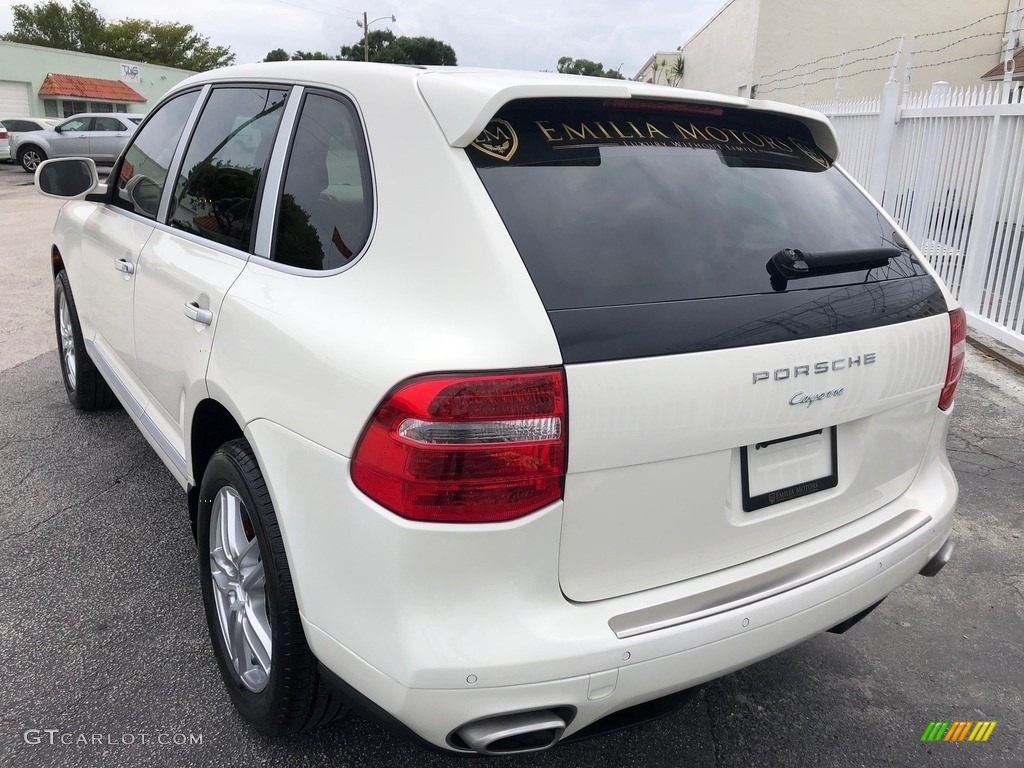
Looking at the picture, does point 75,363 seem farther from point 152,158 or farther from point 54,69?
point 54,69

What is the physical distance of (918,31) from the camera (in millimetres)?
26141

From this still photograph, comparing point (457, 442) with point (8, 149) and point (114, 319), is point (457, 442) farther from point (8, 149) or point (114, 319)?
point (8, 149)

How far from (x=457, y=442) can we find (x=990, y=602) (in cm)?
259

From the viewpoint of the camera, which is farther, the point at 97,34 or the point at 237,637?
the point at 97,34

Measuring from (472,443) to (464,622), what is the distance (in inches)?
14.1

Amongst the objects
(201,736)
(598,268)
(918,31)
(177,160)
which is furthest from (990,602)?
(918,31)

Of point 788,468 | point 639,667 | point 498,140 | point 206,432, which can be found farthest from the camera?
point 206,432

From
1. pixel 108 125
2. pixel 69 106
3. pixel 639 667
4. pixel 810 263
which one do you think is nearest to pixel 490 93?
pixel 810 263

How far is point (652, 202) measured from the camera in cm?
196

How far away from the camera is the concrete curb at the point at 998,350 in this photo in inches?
237

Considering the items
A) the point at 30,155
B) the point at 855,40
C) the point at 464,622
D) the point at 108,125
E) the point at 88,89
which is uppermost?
the point at 855,40

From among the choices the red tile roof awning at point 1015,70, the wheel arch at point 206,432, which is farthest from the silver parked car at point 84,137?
the wheel arch at point 206,432

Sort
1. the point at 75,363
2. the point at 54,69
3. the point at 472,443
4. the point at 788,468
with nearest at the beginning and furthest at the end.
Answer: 1. the point at 472,443
2. the point at 788,468
3. the point at 75,363
4. the point at 54,69

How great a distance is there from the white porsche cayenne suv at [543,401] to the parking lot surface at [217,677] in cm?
28
